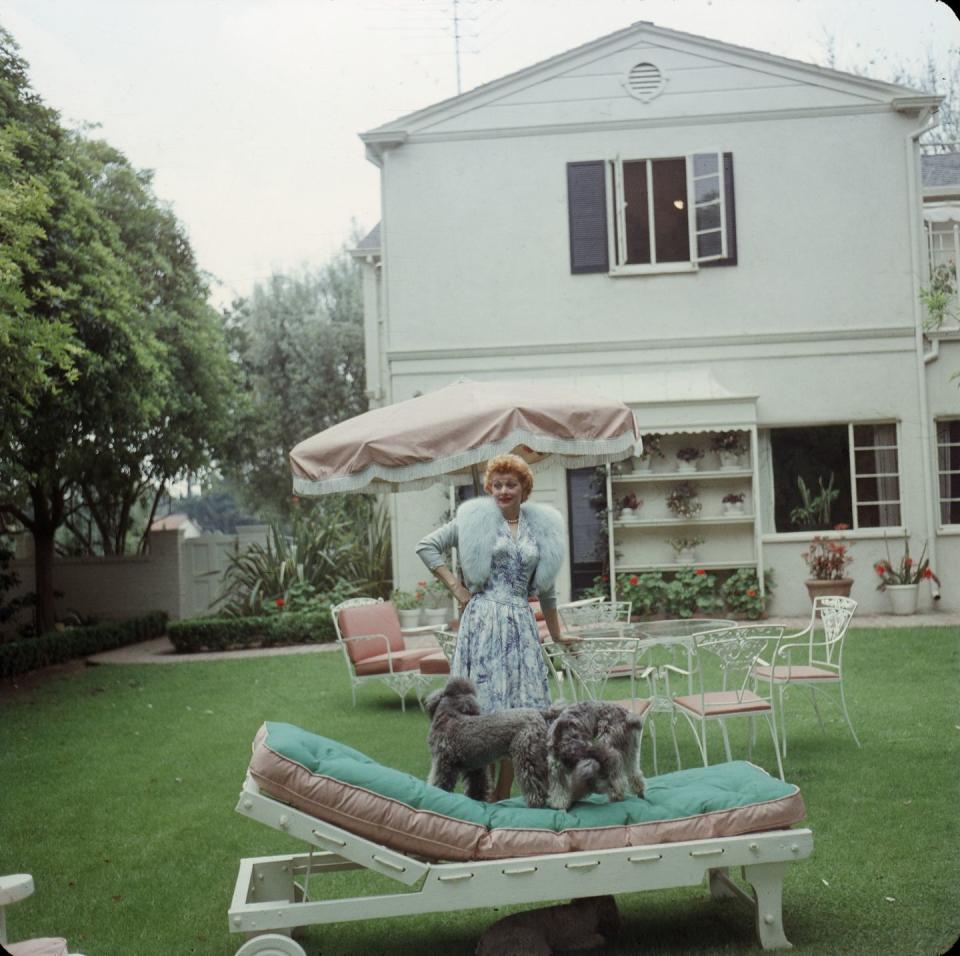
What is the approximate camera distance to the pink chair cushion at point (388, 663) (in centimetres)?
1007

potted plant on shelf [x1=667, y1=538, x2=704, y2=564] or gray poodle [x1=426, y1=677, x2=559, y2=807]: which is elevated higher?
potted plant on shelf [x1=667, y1=538, x2=704, y2=564]

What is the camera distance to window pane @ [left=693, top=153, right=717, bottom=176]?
15.9 metres

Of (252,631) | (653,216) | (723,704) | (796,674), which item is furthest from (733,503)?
(723,704)

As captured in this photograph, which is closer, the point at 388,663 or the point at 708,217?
the point at 388,663

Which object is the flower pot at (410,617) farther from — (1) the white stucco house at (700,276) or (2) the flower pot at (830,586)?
(2) the flower pot at (830,586)

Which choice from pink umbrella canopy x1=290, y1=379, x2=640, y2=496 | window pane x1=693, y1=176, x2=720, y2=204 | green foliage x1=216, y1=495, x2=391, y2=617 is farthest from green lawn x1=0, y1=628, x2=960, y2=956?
window pane x1=693, y1=176, x2=720, y2=204

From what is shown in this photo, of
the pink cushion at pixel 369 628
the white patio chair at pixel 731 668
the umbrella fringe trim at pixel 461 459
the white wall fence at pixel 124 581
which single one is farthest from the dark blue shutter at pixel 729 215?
the white wall fence at pixel 124 581

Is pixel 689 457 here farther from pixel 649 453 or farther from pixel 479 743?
pixel 479 743

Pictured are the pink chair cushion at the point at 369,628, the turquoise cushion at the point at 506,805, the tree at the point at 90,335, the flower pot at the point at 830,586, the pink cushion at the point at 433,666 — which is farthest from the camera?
the flower pot at the point at 830,586

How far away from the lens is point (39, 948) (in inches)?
134

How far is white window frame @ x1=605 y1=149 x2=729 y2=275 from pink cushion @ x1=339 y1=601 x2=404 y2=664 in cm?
716

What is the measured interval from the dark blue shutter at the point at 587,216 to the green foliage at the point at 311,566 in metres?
4.89

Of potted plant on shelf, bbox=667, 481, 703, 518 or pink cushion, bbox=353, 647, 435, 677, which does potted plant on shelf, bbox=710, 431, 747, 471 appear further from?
pink cushion, bbox=353, 647, 435, 677

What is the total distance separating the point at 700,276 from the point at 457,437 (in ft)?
29.8
